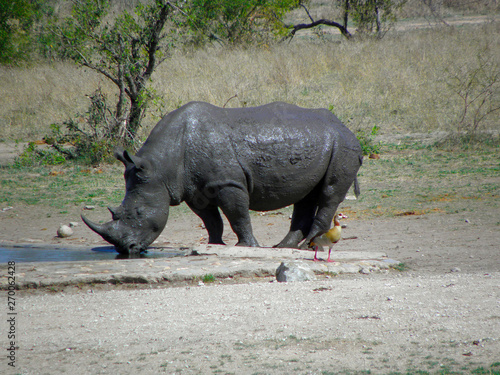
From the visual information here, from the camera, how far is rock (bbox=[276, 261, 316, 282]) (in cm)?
500

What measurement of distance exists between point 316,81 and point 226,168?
11335 mm

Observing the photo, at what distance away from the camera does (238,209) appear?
19.6ft

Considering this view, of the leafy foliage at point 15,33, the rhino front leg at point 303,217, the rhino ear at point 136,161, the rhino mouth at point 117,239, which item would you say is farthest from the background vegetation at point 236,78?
→ the rhino mouth at point 117,239

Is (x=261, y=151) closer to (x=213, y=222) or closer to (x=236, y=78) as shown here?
(x=213, y=222)

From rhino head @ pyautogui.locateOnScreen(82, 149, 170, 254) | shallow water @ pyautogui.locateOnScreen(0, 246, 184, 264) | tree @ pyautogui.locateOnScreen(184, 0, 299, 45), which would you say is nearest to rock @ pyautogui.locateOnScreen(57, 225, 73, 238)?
shallow water @ pyautogui.locateOnScreen(0, 246, 184, 264)

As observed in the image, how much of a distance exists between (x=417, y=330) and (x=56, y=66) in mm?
19120

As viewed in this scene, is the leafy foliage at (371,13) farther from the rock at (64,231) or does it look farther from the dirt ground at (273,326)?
the dirt ground at (273,326)

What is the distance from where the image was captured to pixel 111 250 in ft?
22.1

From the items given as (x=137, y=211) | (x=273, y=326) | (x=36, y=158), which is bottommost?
(x=273, y=326)

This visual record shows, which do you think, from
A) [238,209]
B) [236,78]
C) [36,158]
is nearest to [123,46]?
[36,158]

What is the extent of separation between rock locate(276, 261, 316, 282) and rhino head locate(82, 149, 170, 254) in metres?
1.58

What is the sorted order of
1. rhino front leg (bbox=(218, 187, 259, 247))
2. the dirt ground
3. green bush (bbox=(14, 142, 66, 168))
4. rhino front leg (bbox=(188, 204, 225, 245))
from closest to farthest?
1. the dirt ground
2. rhino front leg (bbox=(218, 187, 259, 247))
3. rhino front leg (bbox=(188, 204, 225, 245))
4. green bush (bbox=(14, 142, 66, 168))

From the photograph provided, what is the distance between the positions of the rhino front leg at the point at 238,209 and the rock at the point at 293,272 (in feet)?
3.41

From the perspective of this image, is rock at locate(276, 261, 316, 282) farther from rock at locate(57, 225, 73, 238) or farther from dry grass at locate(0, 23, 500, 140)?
dry grass at locate(0, 23, 500, 140)
